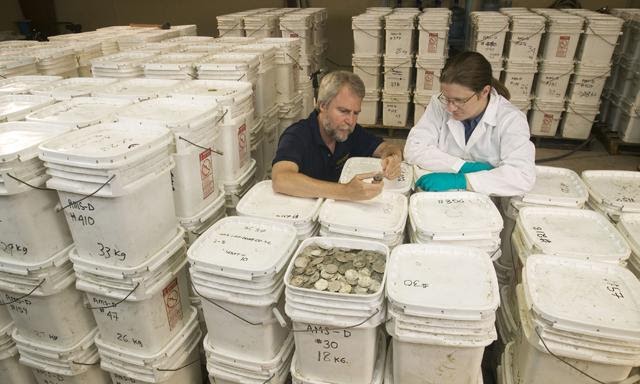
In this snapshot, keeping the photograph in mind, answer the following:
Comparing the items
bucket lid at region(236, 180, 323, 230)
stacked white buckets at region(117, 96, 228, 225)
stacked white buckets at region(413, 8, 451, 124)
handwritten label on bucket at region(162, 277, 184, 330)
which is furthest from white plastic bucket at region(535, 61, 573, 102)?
handwritten label on bucket at region(162, 277, 184, 330)

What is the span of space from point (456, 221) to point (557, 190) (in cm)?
74

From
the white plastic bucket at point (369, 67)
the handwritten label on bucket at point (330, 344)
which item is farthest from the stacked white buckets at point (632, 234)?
the white plastic bucket at point (369, 67)

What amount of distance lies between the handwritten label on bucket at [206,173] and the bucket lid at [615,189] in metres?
1.96

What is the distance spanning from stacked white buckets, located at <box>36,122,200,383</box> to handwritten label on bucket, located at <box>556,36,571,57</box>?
4832mm

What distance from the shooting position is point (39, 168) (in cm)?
171

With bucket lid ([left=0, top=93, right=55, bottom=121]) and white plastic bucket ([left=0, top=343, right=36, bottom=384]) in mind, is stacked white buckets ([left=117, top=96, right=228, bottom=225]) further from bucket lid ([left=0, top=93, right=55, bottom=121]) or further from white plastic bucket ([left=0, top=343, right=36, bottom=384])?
white plastic bucket ([left=0, top=343, right=36, bottom=384])

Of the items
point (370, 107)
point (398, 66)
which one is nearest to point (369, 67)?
point (398, 66)

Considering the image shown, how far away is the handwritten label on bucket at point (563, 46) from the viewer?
4949mm

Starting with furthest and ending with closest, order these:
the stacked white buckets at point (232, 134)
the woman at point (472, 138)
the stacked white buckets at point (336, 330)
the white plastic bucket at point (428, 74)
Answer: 1. the white plastic bucket at point (428, 74)
2. the stacked white buckets at point (232, 134)
3. the woman at point (472, 138)
4. the stacked white buckets at point (336, 330)

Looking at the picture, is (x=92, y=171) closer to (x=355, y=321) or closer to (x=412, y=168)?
(x=355, y=321)

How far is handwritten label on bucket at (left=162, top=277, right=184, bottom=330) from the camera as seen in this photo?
77.3 inches

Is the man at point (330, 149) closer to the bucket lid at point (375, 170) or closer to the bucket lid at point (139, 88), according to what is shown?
the bucket lid at point (375, 170)

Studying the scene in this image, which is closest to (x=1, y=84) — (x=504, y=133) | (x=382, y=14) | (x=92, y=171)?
(x=92, y=171)

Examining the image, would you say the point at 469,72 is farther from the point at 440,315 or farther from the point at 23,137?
the point at 23,137
